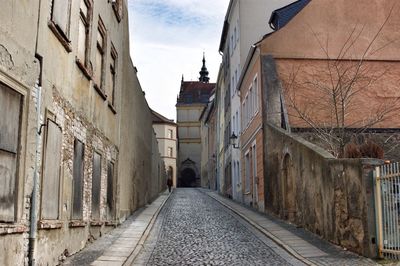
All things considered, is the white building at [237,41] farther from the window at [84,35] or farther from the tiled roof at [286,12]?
the window at [84,35]

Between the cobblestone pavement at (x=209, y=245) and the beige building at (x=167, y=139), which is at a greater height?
the beige building at (x=167, y=139)

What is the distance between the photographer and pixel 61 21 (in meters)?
10.5

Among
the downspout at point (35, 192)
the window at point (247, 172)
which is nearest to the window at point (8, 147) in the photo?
the downspout at point (35, 192)

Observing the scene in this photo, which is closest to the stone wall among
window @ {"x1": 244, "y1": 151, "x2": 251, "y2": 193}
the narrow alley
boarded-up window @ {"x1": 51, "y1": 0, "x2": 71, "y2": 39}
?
the narrow alley

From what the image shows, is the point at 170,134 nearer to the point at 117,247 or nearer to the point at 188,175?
the point at 188,175

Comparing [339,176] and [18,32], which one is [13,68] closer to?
[18,32]

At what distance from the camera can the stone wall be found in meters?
11.2

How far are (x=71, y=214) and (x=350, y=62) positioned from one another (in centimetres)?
1532

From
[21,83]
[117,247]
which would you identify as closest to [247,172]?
[117,247]

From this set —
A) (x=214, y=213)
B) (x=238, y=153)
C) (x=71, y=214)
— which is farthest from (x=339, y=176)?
→ (x=238, y=153)

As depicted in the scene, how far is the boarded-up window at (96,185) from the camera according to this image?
14156 millimetres

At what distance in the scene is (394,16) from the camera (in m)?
23.5

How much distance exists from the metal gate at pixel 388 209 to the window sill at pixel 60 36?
22.6 ft

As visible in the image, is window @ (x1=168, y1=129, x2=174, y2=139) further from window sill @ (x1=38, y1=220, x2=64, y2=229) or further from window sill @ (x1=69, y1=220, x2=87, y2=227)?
window sill @ (x1=38, y1=220, x2=64, y2=229)
